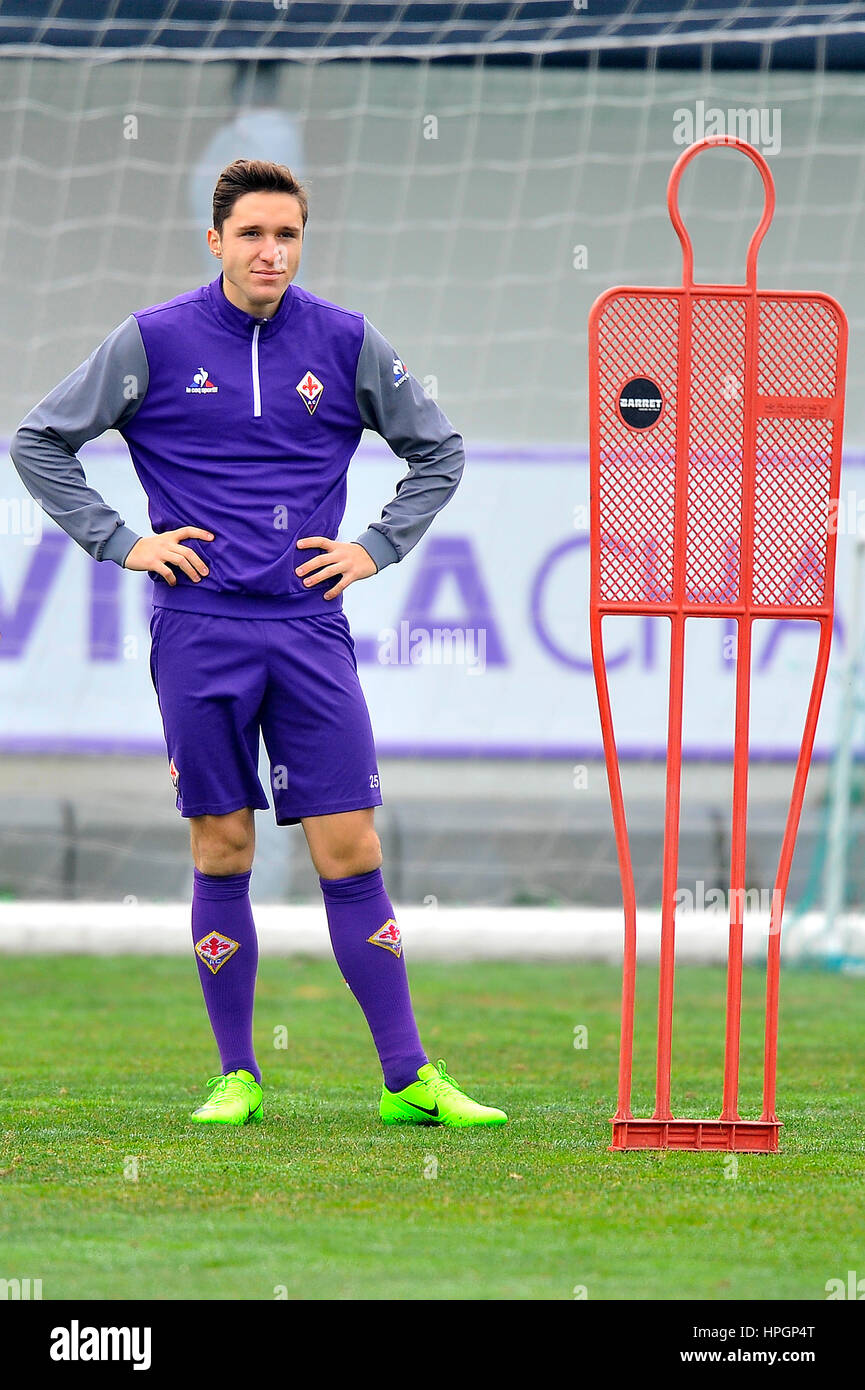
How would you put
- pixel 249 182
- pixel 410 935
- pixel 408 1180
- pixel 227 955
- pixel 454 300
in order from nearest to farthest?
pixel 408 1180 → pixel 249 182 → pixel 227 955 → pixel 410 935 → pixel 454 300

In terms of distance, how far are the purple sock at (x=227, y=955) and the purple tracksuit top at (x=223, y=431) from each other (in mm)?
577

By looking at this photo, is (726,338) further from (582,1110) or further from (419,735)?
(419,735)

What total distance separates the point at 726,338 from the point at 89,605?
4.72 m

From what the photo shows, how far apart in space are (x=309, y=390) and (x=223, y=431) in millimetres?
184

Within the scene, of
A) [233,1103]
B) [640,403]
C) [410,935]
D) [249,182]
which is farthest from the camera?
[410,935]

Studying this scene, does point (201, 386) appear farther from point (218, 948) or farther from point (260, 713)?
point (218, 948)

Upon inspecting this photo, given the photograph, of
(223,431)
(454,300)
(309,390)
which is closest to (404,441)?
(309,390)

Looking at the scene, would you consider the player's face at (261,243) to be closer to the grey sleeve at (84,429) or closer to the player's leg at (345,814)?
the grey sleeve at (84,429)

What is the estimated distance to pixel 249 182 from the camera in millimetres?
3475

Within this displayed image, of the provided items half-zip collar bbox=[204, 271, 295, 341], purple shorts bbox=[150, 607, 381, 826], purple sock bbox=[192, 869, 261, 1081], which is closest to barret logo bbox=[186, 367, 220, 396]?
half-zip collar bbox=[204, 271, 295, 341]

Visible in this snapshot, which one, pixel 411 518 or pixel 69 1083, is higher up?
pixel 411 518

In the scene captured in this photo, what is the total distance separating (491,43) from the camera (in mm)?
7688
